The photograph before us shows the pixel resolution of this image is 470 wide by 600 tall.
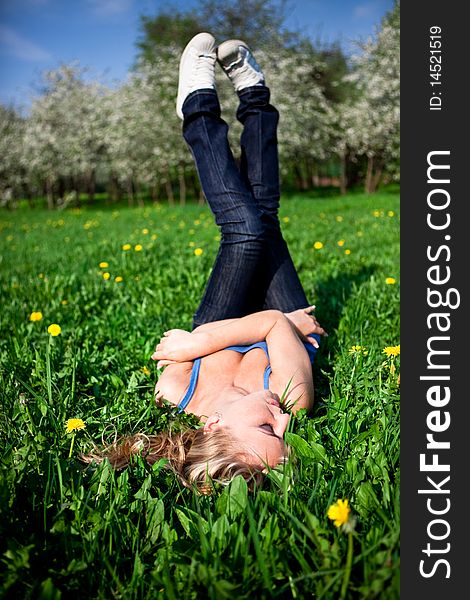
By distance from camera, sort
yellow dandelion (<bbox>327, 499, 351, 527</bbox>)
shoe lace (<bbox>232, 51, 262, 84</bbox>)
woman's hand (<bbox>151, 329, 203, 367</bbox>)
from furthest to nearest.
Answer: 1. shoe lace (<bbox>232, 51, 262, 84</bbox>)
2. woman's hand (<bbox>151, 329, 203, 367</bbox>)
3. yellow dandelion (<bbox>327, 499, 351, 527</bbox>)

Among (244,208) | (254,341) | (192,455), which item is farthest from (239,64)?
(192,455)

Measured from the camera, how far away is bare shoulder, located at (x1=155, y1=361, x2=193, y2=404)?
8.06 feet

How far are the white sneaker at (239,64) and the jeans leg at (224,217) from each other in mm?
277

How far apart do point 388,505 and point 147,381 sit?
157 cm

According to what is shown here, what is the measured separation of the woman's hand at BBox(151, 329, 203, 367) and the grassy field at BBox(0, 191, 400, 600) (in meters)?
0.21

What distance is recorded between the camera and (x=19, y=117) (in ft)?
116

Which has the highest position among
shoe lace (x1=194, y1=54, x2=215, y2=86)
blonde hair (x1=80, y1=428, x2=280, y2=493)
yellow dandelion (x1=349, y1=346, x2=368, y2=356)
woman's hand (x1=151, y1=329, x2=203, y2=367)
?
shoe lace (x1=194, y1=54, x2=215, y2=86)

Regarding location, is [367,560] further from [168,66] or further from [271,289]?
[168,66]

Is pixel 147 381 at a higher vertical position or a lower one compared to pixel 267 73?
lower

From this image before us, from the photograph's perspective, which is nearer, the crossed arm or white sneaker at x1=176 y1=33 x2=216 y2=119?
the crossed arm

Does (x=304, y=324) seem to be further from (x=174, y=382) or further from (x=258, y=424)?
(x=258, y=424)

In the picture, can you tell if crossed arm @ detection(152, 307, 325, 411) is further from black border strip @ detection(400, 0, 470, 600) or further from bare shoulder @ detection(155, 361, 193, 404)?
black border strip @ detection(400, 0, 470, 600)

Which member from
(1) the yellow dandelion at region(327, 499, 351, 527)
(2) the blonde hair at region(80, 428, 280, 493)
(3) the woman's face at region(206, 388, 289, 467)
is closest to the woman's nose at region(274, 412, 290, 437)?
(3) the woman's face at region(206, 388, 289, 467)

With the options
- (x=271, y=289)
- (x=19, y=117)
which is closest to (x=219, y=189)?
(x=271, y=289)
